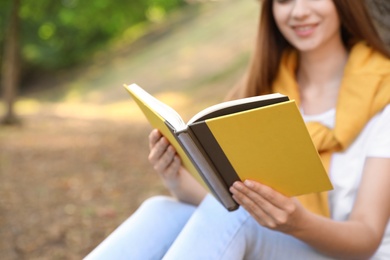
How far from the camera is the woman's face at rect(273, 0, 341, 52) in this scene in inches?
72.6

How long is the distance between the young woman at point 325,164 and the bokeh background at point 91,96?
33 centimetres

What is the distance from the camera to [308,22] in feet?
6.08

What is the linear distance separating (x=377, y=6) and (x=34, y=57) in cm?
1568

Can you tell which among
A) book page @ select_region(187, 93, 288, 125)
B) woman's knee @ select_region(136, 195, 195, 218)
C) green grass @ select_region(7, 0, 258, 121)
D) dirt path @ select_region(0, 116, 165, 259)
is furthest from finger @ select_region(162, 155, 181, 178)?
green grass @ select_region(7, 0, 258, 121)

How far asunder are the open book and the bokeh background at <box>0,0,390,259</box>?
3.03 feet

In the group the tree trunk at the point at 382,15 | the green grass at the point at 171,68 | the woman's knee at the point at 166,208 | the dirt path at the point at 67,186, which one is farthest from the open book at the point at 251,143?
the green grass at the point at 171,68

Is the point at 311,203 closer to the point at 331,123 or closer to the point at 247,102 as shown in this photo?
the point at 331,123

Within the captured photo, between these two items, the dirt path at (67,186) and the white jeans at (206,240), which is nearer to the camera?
the white jeans at (206,240)

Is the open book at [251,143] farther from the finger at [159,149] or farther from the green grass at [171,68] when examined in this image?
the green grass at [171,68]

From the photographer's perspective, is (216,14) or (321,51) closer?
(321,51)

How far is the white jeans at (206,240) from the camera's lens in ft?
5.33

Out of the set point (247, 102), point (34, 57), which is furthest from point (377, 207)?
point (34, 57)

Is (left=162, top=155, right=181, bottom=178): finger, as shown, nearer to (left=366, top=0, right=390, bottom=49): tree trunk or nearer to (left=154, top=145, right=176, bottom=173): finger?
(left=154, top=145, right=176, bottom=173): finger

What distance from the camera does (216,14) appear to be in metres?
14.4
